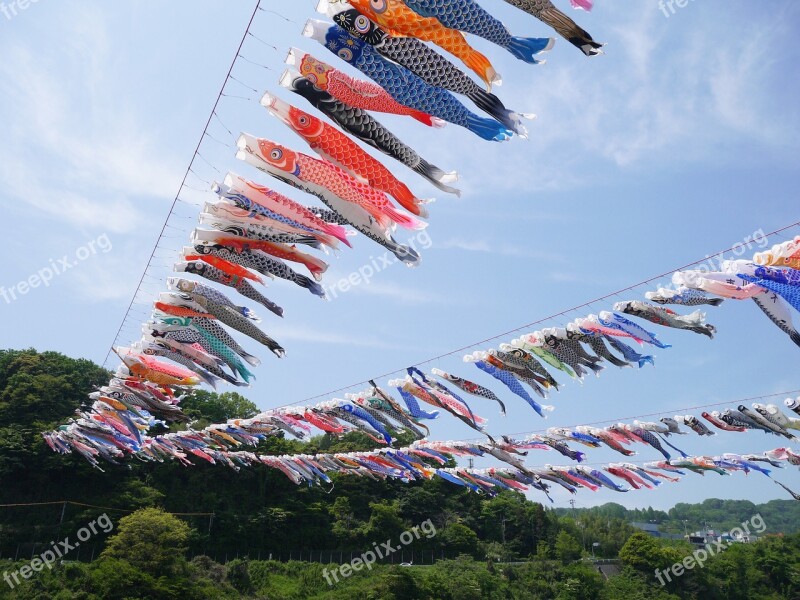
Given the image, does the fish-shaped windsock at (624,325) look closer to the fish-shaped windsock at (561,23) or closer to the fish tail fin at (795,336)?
the fish tail fin at (795,336)

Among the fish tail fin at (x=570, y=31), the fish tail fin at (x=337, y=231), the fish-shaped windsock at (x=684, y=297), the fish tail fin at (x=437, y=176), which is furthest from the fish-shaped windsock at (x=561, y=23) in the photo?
the fish-shaped windsock at (x=684, y=297)

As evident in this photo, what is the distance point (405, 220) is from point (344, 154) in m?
0.91

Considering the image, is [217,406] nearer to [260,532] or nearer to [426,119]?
[260,532]

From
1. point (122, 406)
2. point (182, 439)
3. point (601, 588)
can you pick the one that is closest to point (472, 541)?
point (601, 588)

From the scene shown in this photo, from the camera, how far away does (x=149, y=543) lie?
74.7 feet

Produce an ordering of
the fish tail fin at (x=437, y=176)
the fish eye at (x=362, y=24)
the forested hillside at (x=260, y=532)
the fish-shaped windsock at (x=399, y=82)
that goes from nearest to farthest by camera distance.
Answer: the fish eye at (x=362, y=24) < the fish-shaped windsock at (x=399, y=82) < the fish tail fin at (x=437, y=176) < the forested hillside at (x=260, y=532)

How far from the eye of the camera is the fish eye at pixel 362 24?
18.0ft

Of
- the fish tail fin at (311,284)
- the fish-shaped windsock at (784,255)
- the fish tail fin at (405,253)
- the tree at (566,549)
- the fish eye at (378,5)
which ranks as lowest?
the tree at (566,549)

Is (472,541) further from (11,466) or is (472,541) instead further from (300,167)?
(300,167)

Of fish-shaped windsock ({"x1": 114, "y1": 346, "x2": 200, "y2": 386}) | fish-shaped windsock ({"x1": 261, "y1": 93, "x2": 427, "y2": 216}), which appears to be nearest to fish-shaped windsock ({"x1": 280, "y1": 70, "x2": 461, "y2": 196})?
fish-shaped windsock ({"x1": 261, "y1": 93, "x2": 427, "y2": 216})

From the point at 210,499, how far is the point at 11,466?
27.4ft

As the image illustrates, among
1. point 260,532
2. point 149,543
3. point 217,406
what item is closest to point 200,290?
point 149,543

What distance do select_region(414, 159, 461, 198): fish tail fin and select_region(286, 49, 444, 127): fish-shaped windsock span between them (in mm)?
452

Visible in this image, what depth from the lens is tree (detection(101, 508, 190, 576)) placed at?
73.3 feet
